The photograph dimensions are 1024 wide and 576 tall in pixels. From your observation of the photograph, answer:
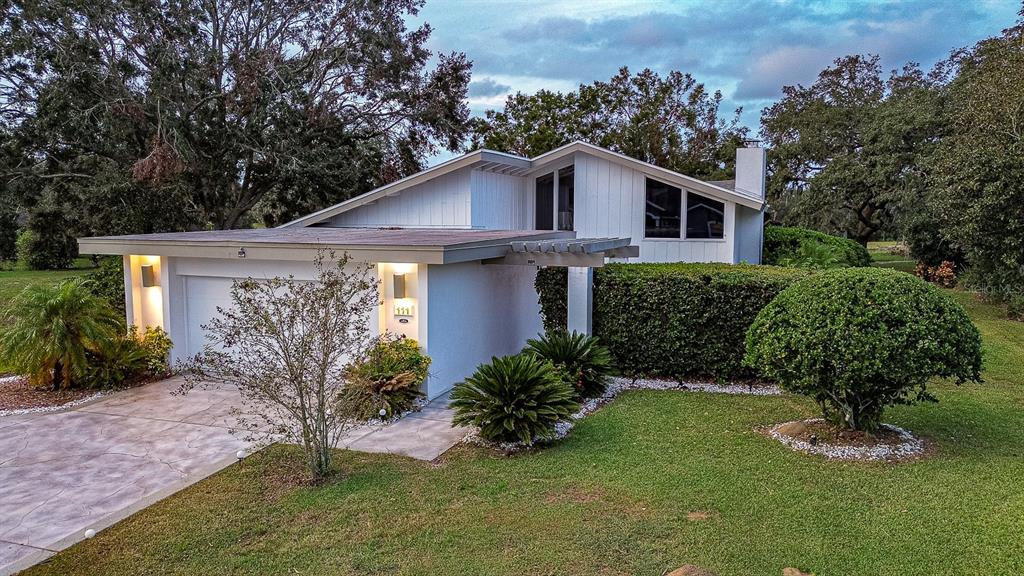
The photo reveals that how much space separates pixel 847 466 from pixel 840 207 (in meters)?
23.8

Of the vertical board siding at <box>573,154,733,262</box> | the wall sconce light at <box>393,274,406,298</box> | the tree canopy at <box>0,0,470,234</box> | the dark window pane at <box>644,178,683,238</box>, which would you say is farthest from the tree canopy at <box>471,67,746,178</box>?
the wall sconce light at <box>393,274,406,298</box>

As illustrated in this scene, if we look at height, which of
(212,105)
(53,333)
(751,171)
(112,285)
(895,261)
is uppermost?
(212,105)

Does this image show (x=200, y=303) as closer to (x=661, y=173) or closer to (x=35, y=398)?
(x=35, y=398)

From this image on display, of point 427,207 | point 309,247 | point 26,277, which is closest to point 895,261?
point 427,207

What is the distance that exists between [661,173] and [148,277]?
10.4 meters

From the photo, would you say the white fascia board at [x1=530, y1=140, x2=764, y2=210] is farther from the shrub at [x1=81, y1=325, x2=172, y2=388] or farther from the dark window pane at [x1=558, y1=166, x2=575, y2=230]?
the shrub at [x1=81, y1=325, x2=172, y2=388]

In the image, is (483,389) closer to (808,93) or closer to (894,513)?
(894,513)

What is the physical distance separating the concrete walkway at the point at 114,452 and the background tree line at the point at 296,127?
32.9 feet

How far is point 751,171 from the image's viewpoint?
15969 millimetres

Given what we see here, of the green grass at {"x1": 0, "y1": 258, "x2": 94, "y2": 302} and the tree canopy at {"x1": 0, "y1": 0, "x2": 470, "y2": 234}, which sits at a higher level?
the tree canopy at {"x1": 0, "y1": 0, "x2": 470, "y2": 234}

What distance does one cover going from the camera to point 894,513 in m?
4.91

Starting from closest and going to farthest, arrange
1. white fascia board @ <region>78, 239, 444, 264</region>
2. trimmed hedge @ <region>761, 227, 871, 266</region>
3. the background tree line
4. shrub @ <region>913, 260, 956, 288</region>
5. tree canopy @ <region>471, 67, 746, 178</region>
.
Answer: white fascia board @ <region>78, 239, 444, 264</region> < the background tree line < trimmed hedge @ <region>761, 227, 871, 266</region> < shrub @ <region>913, 260, 956, 288</region> < tree canopy @ <region>471, 67, 746, 178</region>

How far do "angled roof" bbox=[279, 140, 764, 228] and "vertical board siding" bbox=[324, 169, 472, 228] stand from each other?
26 centimetres

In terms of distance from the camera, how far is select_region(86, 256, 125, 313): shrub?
41.0 feet
